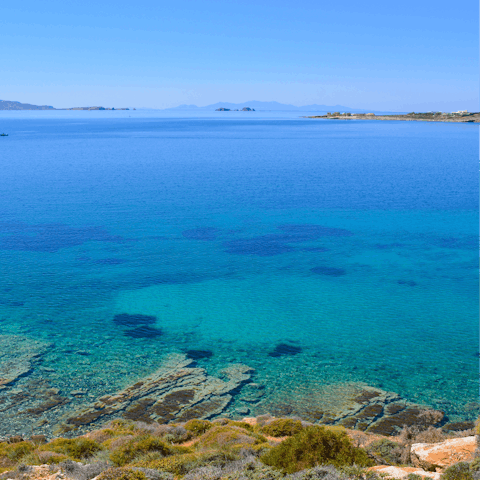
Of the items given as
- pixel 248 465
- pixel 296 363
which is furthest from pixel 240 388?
pixel 248 465

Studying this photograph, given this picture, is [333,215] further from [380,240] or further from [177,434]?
[177,434]

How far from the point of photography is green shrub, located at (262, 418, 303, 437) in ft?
58.4

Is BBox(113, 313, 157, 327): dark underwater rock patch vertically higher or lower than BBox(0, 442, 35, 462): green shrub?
lower

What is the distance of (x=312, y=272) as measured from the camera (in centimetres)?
3838

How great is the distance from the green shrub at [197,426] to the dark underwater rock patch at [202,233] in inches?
1103

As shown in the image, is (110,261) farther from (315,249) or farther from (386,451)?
(386,451)

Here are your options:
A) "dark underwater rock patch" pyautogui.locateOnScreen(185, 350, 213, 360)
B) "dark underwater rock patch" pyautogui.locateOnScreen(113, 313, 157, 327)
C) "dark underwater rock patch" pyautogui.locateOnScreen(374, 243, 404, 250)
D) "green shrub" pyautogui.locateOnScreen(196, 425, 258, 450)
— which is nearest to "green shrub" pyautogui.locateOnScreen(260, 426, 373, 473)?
"green shrub" pyautogui.locateOnScreen(196, 425, 258, 450)

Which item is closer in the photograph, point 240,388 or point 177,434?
point 177,434

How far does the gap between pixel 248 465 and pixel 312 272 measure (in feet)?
84.4

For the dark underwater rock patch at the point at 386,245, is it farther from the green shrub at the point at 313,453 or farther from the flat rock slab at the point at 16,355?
the green shrub at the point at 313,453

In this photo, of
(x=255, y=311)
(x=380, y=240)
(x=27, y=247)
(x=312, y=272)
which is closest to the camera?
(x=255, y=311)

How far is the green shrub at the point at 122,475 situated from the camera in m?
12.4

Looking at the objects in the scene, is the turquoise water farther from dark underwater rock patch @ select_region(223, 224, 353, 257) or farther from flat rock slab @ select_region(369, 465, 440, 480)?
flat rock slab @ select_region(369, 465, 440, 480)

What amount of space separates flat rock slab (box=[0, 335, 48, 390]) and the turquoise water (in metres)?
0.78
